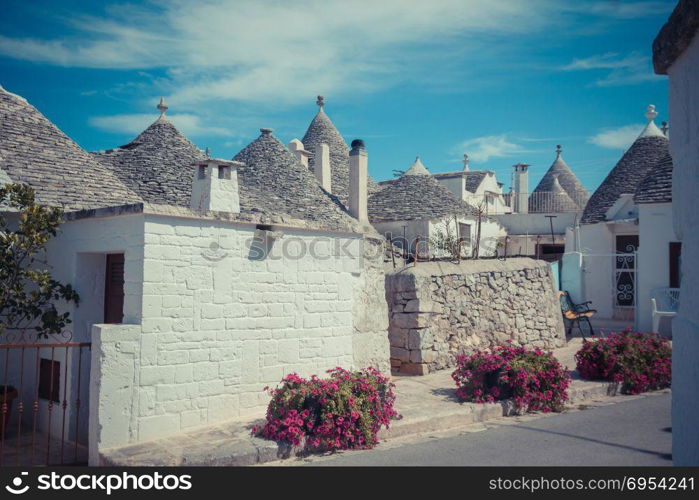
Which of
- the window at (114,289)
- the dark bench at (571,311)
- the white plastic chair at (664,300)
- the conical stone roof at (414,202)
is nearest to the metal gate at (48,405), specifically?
the window at (114,289)

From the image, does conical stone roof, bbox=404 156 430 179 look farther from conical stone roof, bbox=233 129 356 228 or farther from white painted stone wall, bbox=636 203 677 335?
white painted stone wall, bbox=636 203 677 335

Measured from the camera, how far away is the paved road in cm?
550

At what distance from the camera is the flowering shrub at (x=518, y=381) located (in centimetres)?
779

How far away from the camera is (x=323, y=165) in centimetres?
2322

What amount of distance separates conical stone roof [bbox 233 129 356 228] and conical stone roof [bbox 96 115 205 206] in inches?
73.5

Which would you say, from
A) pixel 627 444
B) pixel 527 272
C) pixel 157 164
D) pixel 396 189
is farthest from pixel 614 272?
pixel 157 164

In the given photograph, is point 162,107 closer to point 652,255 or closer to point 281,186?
point 281,186

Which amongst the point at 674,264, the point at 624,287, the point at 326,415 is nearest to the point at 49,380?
the point at 326,415

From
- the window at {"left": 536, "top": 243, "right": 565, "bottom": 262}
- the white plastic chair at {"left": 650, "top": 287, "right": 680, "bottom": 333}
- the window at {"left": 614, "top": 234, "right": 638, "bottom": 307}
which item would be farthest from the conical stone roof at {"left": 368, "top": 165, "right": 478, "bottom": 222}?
the white plastic chair at {"left": 650, "top": 287, "right": 680, "bottom": 333}

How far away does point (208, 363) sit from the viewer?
6.59 meters

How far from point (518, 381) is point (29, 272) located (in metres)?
6.31

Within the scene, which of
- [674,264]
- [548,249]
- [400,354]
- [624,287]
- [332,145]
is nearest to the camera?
[400,354]

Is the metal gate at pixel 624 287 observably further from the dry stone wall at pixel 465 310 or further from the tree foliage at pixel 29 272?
the tree foliage at pixel 29 272

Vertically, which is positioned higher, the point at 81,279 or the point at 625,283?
the point at 625,283
